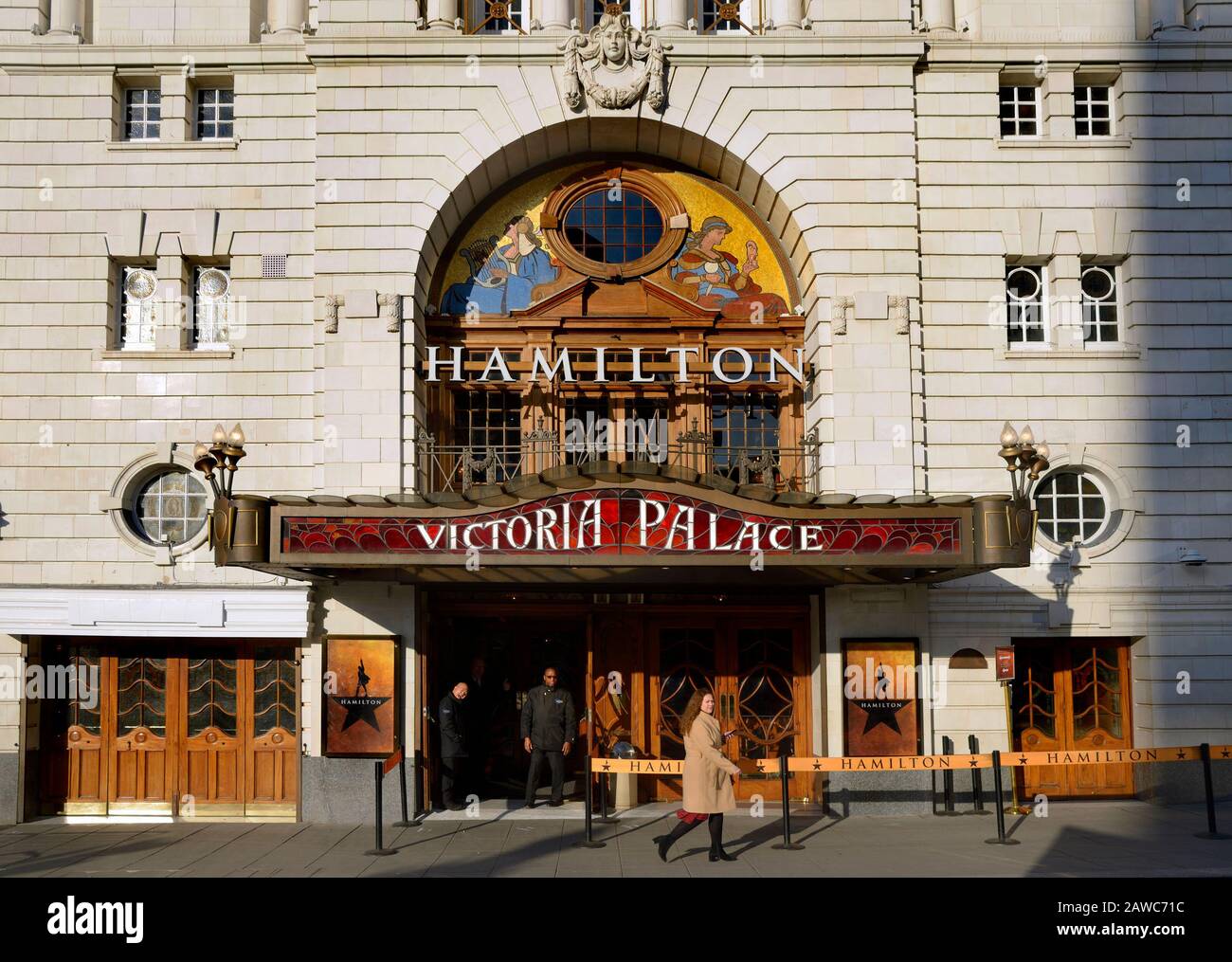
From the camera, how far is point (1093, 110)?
17828 millimetres

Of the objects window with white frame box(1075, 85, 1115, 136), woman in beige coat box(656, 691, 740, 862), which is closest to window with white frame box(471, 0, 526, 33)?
window with white frame box(1075, 85, 1115, 136)

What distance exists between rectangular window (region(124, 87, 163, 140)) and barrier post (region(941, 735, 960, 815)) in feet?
51.4

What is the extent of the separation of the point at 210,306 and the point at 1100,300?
14.2 m

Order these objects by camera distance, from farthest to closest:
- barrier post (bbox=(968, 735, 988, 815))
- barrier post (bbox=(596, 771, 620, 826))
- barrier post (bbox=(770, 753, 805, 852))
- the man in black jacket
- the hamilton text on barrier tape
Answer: the man in black jacket, barrier post (bbox=(968, 735, 988, 815)), barrier post (bbox=(596, 771, 620, 826)), the hamilton text on barrier tape, barrier post (bbox=(770, 753, 805, 852))

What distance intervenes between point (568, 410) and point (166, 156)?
24.5 ft

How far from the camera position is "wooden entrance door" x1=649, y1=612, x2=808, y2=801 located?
17.1m

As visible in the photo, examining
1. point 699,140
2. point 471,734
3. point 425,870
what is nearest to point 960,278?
point 699,140

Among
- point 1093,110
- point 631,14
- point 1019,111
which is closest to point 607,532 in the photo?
point 631,14

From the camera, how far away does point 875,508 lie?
13.6 metres

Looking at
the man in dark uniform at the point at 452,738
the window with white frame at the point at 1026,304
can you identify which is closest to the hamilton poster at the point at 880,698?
the window with white frame at the point at 1026,304

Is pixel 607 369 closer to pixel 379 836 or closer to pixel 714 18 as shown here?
pixel 714 18

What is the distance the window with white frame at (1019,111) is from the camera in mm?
17766

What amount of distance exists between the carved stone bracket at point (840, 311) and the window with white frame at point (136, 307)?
35.0 ft

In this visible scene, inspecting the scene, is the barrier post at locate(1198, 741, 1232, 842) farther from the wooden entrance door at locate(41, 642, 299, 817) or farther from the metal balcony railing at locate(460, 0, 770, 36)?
the wooden entrance door at locate(41, 642, 299, 817)
